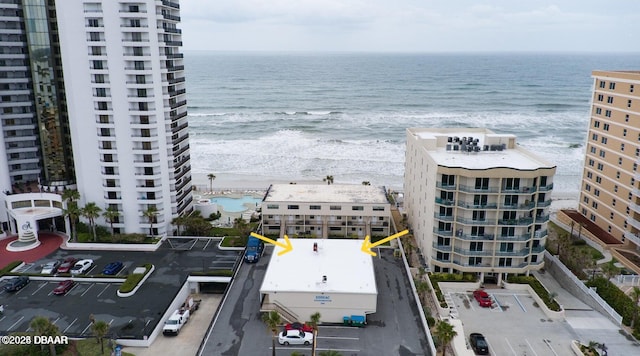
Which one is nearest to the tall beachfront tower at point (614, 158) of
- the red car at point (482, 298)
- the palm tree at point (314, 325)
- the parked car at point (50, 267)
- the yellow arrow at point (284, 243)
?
the red car at point (482, 298)

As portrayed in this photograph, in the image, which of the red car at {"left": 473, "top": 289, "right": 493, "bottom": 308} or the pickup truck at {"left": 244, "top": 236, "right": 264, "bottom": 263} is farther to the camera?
the pickup truck at {"left": 244, "top": 236, "right": 264, "bottom": 263}

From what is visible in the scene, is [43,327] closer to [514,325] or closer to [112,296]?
[112,296]

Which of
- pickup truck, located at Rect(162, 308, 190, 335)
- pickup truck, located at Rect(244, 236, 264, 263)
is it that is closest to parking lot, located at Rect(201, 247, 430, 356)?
pickup truck, located at Rect(162, 308, 190, 335)

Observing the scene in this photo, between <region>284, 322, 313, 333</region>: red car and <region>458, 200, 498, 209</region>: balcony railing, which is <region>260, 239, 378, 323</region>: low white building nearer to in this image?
<region>284, 322, 313, 333</region>: red car

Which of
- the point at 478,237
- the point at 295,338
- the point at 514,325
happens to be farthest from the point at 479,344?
the point at 295,338

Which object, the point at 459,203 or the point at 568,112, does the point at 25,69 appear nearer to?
the point at 459,203
